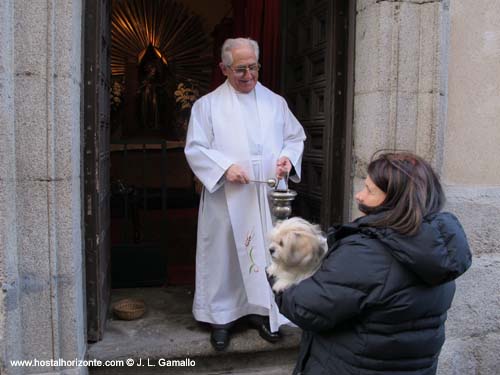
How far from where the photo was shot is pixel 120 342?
11.0ft

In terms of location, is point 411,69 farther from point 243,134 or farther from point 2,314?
point 2,314

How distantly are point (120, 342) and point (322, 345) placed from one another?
1.86 meters

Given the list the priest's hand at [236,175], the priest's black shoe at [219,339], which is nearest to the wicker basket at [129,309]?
the priest's black shoe at [219,339]

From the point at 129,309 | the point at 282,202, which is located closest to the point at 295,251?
the point at 282,202

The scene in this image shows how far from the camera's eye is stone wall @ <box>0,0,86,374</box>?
103 inches

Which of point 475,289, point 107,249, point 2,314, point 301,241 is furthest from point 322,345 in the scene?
point 107,249

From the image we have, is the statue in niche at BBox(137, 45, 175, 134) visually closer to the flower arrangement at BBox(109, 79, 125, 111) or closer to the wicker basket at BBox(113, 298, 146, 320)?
the flower arrangement at BBox(109, 79, 125, 111)

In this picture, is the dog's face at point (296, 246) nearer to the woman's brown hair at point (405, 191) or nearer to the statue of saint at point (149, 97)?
the woman's brown hair at point (405, 191)

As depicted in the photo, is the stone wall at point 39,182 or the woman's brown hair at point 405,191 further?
A: the stone wall at point 39,182

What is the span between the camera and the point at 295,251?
1771mm

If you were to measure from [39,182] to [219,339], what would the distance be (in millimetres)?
1421

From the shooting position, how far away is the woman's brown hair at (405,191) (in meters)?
1.68

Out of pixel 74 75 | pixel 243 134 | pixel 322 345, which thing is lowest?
pixel 322 345

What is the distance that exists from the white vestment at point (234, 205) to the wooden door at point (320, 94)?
1.20 ft
